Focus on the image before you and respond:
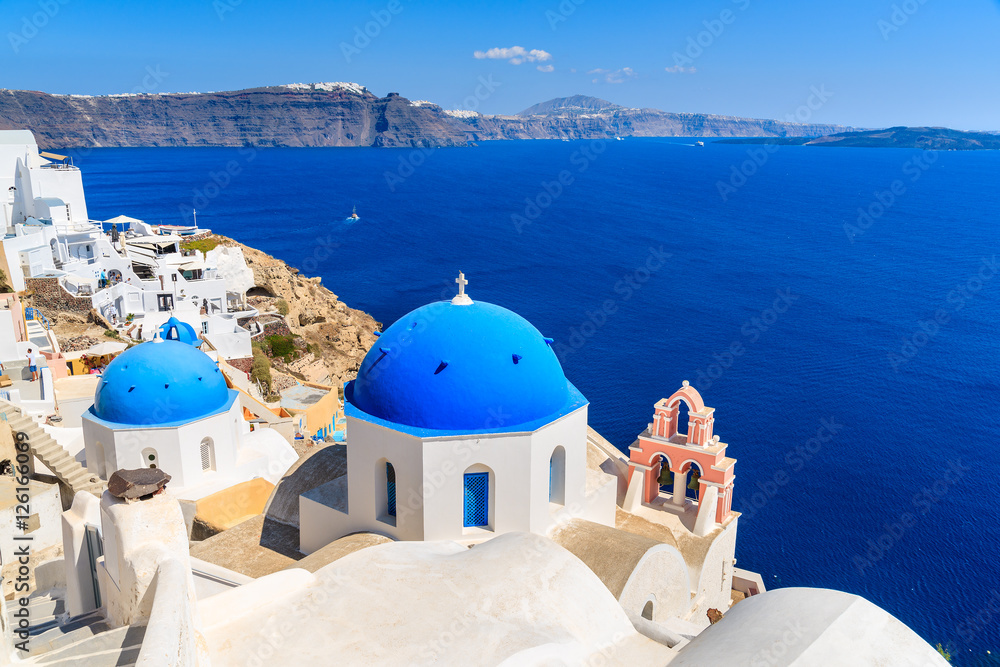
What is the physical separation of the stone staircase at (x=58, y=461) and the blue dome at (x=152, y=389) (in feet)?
4.10

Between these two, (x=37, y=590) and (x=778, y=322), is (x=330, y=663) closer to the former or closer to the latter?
(x=37, y=590)

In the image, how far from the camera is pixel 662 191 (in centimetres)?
11538

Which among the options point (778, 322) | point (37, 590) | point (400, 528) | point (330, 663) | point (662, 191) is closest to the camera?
point (330, 663)

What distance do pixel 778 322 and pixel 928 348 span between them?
9.58 metres

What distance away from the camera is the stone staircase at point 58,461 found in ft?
45.9

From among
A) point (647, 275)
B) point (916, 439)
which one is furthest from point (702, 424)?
point (647, 275)

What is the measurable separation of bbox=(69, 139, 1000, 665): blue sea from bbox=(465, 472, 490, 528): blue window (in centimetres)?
1818

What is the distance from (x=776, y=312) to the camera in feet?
176

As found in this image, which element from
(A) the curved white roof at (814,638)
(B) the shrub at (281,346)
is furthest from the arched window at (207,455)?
(B) the shrub at (281,346)

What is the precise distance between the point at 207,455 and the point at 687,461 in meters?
10.8

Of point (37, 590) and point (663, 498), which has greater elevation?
point (37, 590)

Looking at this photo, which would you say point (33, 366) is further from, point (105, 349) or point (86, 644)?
point (86, 644)

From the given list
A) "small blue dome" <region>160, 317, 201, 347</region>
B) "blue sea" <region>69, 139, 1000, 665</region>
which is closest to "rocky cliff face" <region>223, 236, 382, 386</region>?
"blue sea" <region>69, 139, 1000, 665</region>

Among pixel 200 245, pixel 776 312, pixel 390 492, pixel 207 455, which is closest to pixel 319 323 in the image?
pixel 200 245
